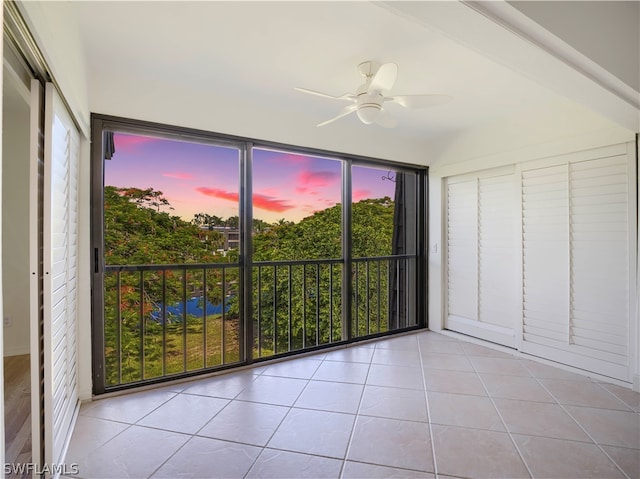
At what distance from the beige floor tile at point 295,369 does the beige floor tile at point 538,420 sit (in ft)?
4.72

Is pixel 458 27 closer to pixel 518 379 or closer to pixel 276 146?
pixel 276 146

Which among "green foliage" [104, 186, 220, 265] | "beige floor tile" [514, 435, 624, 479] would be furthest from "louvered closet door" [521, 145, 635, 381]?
"green foliage" [104, 186, 220, 265]

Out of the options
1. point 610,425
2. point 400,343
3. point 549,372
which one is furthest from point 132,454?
point 549,372

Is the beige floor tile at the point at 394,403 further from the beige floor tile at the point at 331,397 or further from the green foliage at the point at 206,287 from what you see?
the green foliage at the point at 206,287

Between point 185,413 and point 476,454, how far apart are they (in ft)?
5.79

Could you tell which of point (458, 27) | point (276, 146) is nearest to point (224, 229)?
point (276, 146)

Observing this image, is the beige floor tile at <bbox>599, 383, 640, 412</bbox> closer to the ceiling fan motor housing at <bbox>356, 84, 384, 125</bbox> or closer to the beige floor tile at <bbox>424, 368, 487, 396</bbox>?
the beige floor tile at <bbox>424, 368, 487, 396</bbox>

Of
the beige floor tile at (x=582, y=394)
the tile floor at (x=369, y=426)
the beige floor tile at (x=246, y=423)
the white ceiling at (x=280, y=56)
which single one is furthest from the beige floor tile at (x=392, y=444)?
the white ceiling at (x=280, y=56)

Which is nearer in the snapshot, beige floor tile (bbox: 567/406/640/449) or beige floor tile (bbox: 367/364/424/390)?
beige floor tile (bbox: 567/406/640/449)

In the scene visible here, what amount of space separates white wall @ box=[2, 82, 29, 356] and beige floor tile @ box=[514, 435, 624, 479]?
2353mm

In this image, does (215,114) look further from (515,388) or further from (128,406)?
(515,388)

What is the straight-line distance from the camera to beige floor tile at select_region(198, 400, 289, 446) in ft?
6.34

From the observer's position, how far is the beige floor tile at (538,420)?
1.95 metres

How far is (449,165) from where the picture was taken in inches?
150
